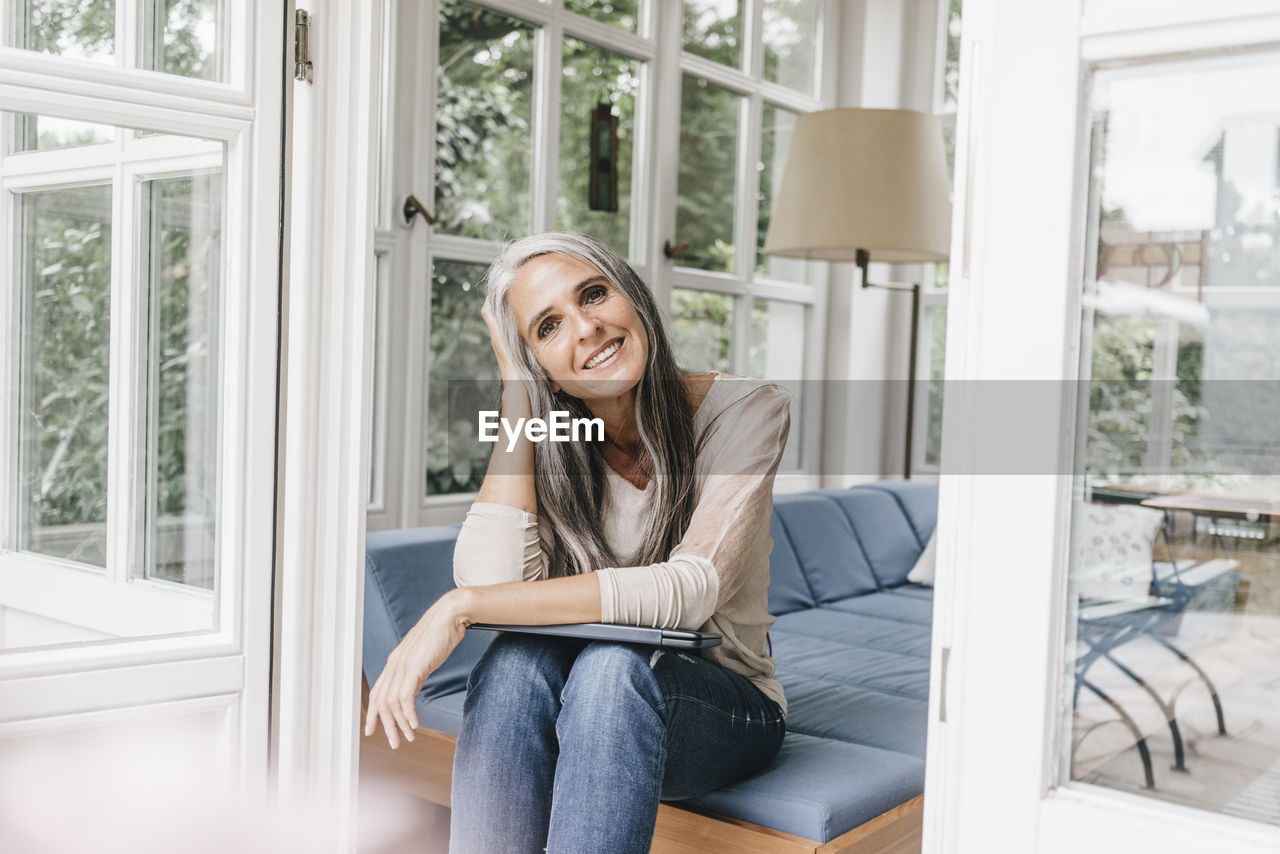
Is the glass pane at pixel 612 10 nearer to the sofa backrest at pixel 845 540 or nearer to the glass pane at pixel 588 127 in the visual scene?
the glass pane at pixel 588 127

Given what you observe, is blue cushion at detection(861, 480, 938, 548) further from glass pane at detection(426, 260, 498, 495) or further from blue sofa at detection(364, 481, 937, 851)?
glass pane at detection(426, 260, 498, 495)

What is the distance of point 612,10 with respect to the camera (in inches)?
143

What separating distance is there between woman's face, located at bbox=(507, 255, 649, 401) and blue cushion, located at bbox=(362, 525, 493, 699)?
26.1 inches

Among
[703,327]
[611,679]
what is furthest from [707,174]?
[611,679]

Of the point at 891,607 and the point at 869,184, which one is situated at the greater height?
the point at 869,184

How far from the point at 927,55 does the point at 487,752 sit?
4097 mm

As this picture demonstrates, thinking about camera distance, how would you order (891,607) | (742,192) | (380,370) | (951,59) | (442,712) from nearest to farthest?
1. (442,712)
2. (380,370)
3. (891,607)
4. (742,192)
5. (951,59)

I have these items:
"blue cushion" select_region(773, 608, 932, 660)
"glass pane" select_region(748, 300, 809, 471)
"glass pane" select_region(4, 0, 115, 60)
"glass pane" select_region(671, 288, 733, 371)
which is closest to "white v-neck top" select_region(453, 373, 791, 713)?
"glass pane" select_region(4, 0, 115, 60)

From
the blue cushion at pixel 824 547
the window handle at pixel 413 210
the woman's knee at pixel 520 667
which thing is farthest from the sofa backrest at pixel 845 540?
the woman's knee at pixel 520 667

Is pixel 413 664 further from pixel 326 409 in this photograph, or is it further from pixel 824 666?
pixel 824 666

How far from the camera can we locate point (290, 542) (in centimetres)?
166

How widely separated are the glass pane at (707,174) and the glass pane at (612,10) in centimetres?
36

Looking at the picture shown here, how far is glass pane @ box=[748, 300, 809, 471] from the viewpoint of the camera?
4.50m

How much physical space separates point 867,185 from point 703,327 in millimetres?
859
